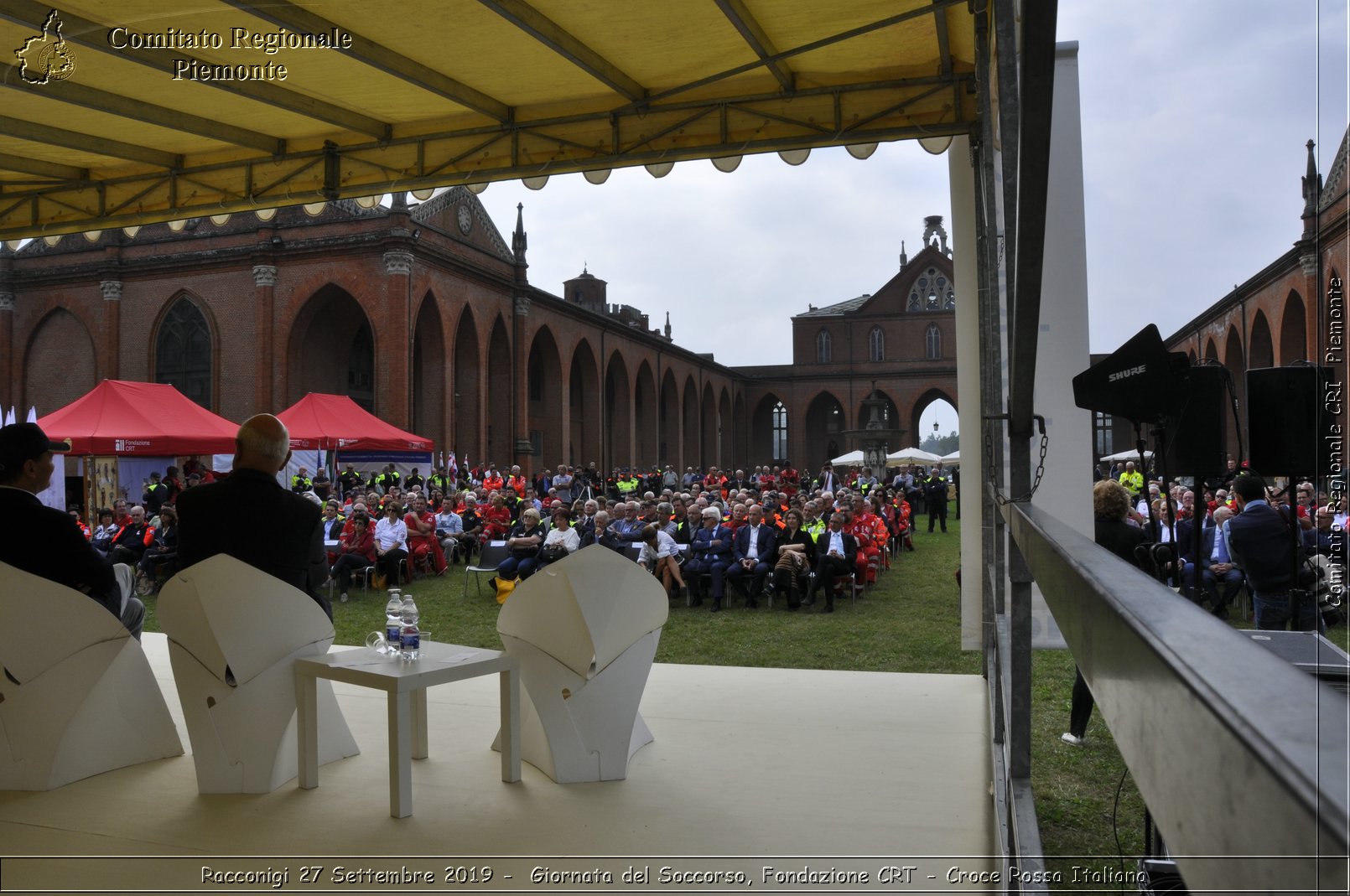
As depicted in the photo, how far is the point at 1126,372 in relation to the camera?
2.59 meters

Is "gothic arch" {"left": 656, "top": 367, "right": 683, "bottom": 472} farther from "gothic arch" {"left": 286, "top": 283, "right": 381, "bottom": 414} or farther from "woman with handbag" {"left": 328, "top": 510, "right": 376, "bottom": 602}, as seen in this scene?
"woman with handbag" {"left": 328, "top": 510, "right": 376, "bottom": 602}

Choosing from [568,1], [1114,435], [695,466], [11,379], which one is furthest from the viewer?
[695,466]

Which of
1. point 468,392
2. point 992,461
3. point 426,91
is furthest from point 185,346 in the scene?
point 992,461

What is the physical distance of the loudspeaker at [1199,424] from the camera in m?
2.49

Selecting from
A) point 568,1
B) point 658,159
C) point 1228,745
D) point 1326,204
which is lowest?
point 1228,745

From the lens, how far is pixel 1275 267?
2.83 feet

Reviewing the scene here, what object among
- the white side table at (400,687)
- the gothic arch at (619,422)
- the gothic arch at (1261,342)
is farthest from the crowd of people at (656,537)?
the gothic arch at (619,422)

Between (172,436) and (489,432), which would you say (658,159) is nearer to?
(172,436)

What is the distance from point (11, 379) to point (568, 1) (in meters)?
A: 28.6

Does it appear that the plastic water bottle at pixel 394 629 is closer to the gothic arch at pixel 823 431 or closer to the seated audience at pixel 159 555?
the seated audience at pixel 159 555

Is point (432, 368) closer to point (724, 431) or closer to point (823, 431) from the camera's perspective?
point (724, 431)

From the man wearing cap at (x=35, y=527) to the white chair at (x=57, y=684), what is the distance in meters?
0.20

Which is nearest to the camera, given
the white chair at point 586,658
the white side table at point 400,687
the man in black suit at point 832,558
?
the white side table at point 400,687

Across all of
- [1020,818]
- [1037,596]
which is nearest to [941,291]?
[1037,596]
